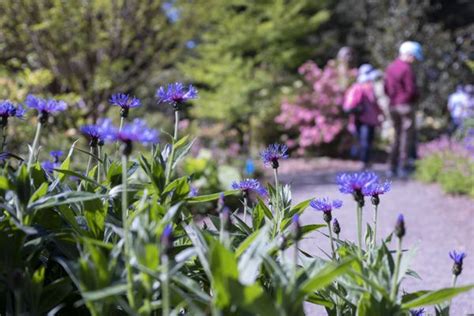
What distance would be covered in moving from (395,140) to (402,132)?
200 mm

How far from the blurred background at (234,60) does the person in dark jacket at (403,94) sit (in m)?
0.99

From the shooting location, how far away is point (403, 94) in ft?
27.7

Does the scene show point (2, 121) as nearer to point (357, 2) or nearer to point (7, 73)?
point (7, 73)

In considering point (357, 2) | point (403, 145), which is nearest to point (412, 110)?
point (403, 145)

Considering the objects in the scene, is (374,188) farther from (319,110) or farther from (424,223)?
(319,110)

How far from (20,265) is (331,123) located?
11226 millimetres

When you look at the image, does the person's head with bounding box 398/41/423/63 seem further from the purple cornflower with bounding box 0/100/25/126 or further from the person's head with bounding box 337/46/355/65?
the purple cornflower with bounding box 0/100/25/126

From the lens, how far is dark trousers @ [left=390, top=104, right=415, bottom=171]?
8.59m

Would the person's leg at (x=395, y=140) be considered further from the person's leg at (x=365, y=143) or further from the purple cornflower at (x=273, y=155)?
the purple cornflower at (x=273, y=155)

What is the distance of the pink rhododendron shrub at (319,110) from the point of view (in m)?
12.4

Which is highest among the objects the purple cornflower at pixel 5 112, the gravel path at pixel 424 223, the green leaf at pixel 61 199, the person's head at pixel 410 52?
the person's head at pixel 410 52

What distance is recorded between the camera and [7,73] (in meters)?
8.16

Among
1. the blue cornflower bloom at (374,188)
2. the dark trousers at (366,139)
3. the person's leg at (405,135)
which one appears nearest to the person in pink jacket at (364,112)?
the dark trousers at (366,139)

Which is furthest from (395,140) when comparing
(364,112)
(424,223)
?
(424,223)
